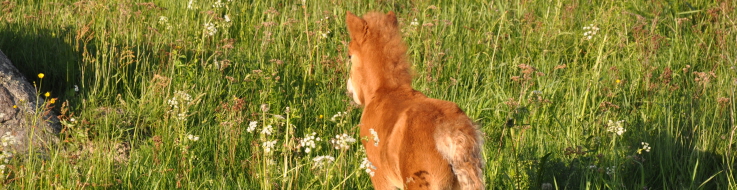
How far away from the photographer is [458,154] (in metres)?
3.15

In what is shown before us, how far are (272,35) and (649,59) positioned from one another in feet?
9.99

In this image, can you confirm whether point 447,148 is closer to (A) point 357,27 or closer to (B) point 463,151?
(B) point 463,151

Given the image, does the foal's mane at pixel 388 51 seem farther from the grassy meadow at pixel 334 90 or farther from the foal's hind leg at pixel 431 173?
the foal's hind leg at pixel 431 173

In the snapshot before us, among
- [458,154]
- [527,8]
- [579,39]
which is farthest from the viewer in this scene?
[527,8]

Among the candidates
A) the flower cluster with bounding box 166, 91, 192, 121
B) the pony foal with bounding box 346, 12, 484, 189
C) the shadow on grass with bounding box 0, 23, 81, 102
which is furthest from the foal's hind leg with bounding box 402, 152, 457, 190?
the shadow on grass with bounding box 0, 23, 81, 102

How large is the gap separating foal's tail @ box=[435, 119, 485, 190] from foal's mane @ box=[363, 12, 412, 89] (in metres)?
0.87

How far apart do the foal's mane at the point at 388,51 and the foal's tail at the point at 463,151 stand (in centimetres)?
87

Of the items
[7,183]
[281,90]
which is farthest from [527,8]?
[7,183]

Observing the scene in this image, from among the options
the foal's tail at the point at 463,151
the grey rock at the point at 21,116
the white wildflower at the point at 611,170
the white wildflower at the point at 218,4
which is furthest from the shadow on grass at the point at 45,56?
the white wildflower at the point at 611,170

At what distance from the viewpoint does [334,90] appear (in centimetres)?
545

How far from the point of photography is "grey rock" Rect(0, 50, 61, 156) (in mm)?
4132

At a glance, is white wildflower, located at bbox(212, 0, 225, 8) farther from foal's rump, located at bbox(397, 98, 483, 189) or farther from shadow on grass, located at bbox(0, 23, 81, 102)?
foal's rump, located at bbox(397, 98, 483, 189)

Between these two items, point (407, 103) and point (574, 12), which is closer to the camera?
point (407, 103)

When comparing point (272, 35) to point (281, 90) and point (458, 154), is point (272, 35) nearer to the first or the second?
point (281, 90)
